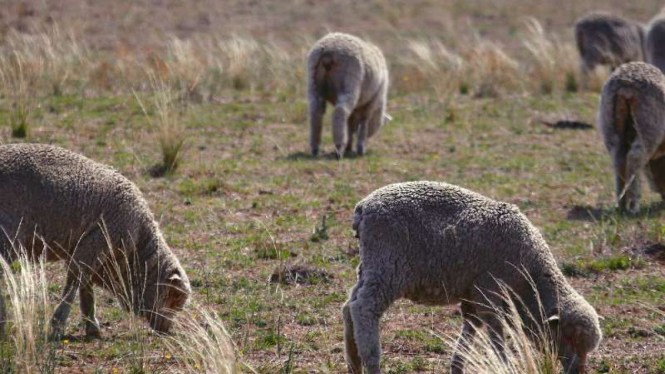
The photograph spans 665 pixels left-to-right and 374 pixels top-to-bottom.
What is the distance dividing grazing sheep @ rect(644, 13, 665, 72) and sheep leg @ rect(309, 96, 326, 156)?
6954mm

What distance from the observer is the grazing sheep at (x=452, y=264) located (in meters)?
5.94

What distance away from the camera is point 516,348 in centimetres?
549

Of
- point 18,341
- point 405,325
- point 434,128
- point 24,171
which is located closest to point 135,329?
point 18,341

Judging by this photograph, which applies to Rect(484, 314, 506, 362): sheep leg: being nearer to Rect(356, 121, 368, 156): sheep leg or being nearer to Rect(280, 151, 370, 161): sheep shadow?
Rect(280, 151, 370, 161): sheep shadow

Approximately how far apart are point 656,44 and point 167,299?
1270 centimetres

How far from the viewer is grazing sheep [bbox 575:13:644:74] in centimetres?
2028

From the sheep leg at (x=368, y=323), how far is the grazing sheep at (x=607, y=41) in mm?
15090

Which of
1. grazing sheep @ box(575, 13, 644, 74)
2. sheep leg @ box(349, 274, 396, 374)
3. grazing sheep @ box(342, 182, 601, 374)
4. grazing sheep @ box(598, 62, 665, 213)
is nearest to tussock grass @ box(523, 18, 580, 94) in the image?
grazing sheep @ box(575, 13, 644, 74)

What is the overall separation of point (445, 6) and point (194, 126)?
2144 cm

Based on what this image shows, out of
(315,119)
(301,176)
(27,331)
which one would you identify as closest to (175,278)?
(27,331)

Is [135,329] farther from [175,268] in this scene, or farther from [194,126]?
[194,126]

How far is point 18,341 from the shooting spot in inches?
222

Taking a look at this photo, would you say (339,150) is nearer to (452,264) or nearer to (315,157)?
(315,157)

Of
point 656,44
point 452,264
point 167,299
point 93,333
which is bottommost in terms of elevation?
point 93,333
